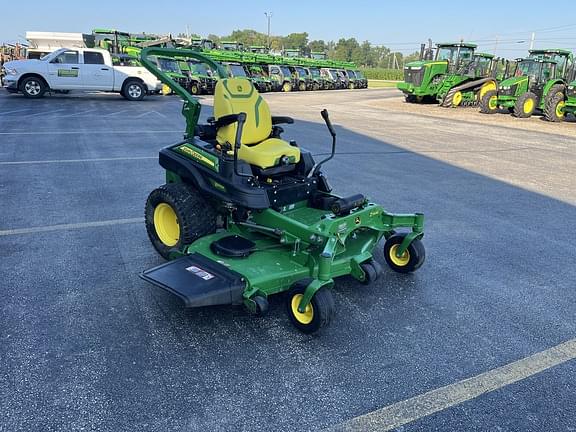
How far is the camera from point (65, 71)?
17266 millimetres

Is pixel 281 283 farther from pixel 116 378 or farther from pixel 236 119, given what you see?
pixel 236 119

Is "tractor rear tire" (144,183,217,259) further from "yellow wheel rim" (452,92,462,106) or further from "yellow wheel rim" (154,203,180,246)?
"yellow wheel rim" (452,92,462,106)

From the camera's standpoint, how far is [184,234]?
13.2 ft

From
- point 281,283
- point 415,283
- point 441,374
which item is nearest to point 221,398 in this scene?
point 281,283

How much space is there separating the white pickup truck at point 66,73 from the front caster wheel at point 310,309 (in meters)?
16.9

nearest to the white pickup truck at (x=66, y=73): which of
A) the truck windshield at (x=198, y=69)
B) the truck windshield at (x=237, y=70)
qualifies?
the truck windshield at (x=198, y=69)

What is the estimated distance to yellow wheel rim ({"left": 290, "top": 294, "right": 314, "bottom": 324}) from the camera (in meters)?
3.14

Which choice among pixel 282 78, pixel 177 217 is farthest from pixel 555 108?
pixel 282 78

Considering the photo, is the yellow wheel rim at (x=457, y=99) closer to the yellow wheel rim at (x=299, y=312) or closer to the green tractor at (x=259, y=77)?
Answer: the green tractor at (x=259, y=77)

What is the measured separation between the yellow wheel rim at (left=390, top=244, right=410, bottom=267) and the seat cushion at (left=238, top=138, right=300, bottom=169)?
1119 millimetres

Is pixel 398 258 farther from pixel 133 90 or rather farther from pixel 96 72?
pixel 133 90

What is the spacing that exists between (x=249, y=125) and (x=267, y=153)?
48cm

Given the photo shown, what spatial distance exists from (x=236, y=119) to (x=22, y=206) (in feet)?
10.1

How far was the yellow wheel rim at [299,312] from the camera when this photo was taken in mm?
3143
